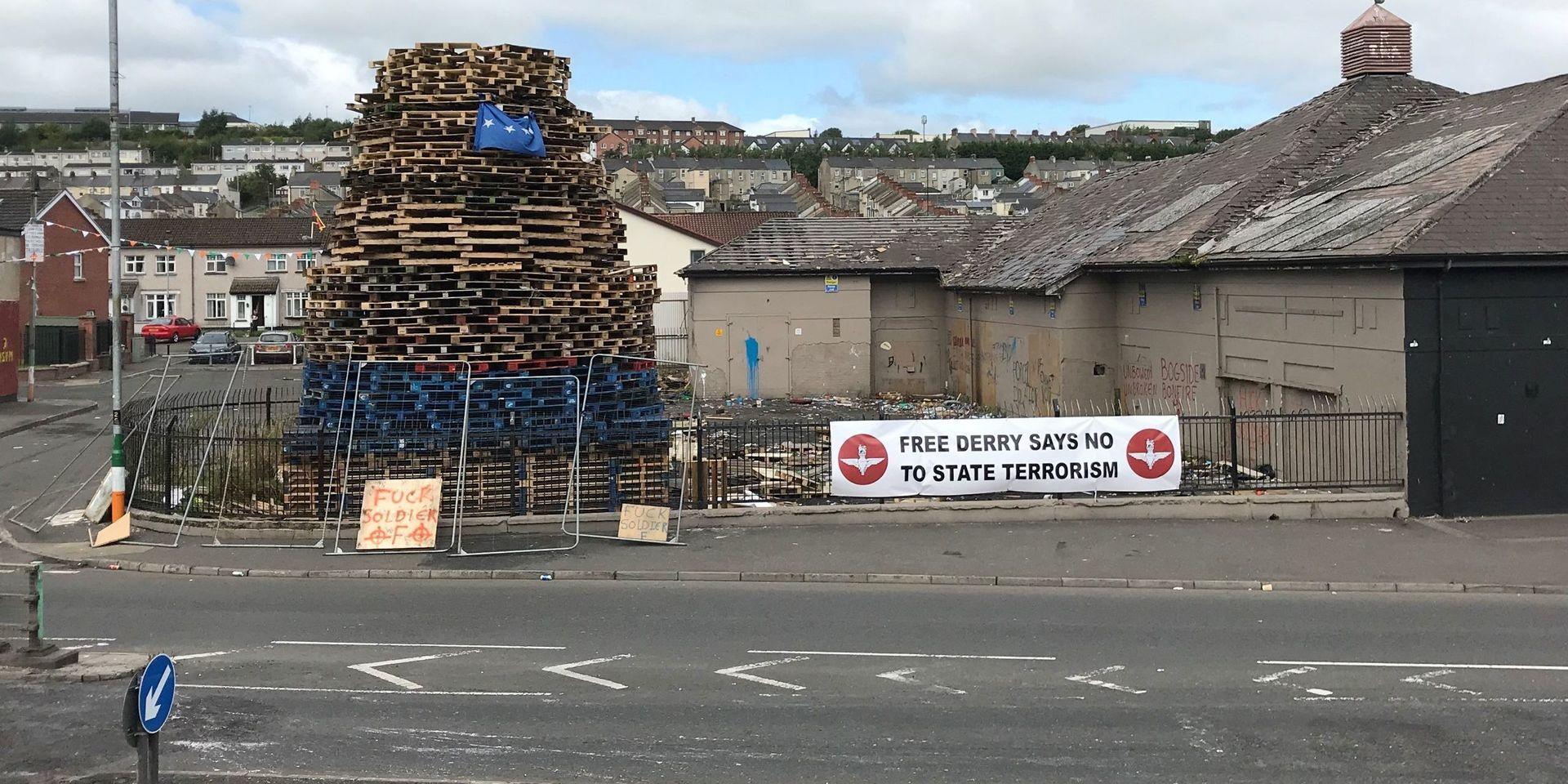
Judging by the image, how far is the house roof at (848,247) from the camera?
3716 centimetres

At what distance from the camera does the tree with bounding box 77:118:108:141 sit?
187 m

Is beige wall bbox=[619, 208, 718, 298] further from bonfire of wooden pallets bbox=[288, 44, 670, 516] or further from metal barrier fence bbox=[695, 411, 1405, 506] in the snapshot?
bonfire of wooden pallets bbox=[288, 44, 670, 516]

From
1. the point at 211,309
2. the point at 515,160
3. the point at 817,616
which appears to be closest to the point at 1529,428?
the point at 817,616

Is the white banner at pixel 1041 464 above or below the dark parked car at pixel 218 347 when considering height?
below

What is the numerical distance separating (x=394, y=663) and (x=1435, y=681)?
8767 millimetres

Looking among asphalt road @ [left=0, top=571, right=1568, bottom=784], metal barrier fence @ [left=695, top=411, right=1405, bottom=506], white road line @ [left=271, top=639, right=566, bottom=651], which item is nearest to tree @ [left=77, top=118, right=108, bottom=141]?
metal barrier fence @ [left=695, top=411, right=1405, bottom=506]

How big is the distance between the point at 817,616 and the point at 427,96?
35.9ft

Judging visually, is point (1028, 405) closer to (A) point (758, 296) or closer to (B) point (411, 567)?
(A) point (758, 296)

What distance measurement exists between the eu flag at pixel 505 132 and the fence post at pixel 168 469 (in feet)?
20.7

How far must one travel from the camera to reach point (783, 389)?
37.2 m

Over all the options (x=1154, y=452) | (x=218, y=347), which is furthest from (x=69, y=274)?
(x=1154, y=452)

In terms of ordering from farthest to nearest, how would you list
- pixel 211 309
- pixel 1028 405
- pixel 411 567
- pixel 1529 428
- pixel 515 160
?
pixel 211 309 → pixel 1028 405 → pixel 515 160 → pixel 1529 428 → pixel 411 567

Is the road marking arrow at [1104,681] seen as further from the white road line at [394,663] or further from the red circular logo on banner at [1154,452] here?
the red circular logo on banner at [1154,452]

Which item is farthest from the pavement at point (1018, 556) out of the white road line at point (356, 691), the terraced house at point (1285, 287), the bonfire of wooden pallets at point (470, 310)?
the white road line at point (356, 691)
